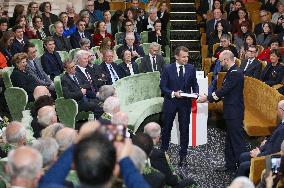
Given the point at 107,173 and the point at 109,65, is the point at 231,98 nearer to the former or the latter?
the point at 109,65

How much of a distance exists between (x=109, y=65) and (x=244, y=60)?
206cm

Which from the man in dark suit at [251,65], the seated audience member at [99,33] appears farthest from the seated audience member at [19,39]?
the man in dark suit at [251,65]

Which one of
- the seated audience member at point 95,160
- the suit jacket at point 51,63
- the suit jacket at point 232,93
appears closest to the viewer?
the seated audience member at point 95,160

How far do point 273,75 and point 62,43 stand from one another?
3.44m

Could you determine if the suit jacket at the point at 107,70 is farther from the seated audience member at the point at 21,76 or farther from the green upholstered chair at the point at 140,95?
the seated audience member at the point at 21,76

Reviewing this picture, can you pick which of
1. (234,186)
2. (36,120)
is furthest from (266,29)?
(234,186)

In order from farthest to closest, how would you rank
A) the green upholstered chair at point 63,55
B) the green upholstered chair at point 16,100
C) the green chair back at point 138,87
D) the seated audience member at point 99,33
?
the seated audience member at point 99,33 < the green upholstered chair at point 63,55 < the green chair back at point 138,87 < the green upholstered chair at point 16,100

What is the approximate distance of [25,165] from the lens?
300 cm

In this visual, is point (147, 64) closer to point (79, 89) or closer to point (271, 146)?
point (79, 89)

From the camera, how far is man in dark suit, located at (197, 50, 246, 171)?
21.3 feet

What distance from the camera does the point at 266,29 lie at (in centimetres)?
1069

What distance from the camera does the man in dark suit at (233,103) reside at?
649cm

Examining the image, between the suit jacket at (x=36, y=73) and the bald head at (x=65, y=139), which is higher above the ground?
the bald head at (x=65, y=139)

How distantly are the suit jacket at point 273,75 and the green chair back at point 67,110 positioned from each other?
9.50 ft
